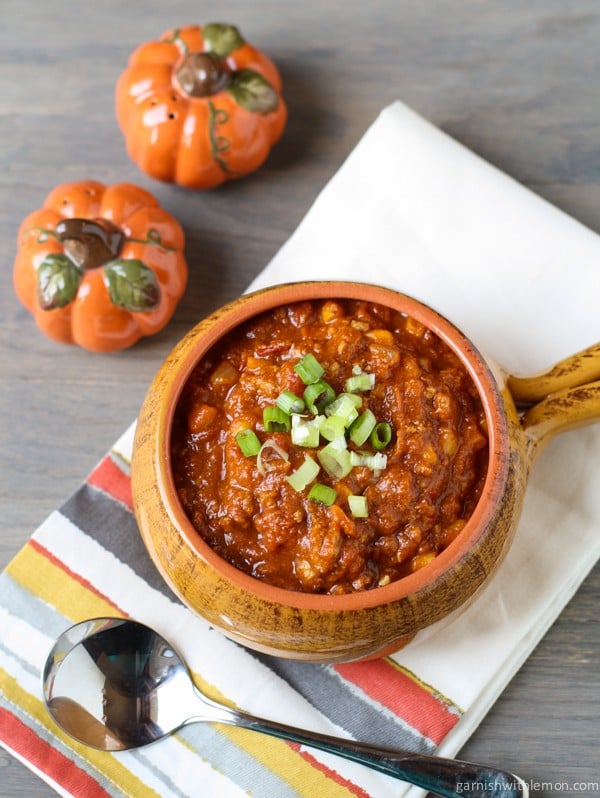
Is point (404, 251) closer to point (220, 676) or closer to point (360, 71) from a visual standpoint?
point (360, 71)

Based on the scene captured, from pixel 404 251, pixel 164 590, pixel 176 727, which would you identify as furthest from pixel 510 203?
pixel 176 727

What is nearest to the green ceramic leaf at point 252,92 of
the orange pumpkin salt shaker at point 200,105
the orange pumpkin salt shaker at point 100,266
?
the orange pumpkin salt shaker at point 200,105

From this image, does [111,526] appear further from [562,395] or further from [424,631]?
[562,395]

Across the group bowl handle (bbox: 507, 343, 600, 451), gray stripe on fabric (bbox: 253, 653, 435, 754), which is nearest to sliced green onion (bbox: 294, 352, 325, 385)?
bowl handle (bbox: 507, 343, 600, 451)

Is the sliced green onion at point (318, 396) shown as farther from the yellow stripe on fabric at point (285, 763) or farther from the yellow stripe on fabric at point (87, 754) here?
the yellow stripe on fabric at point (87, 754)

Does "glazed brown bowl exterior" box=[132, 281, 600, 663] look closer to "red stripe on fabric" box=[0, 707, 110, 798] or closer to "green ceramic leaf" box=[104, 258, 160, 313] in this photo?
"green ceramic leaf" box=[104, 258, 160, 313]

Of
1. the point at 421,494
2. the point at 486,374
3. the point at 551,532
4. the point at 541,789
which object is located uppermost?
the point at 486,374
